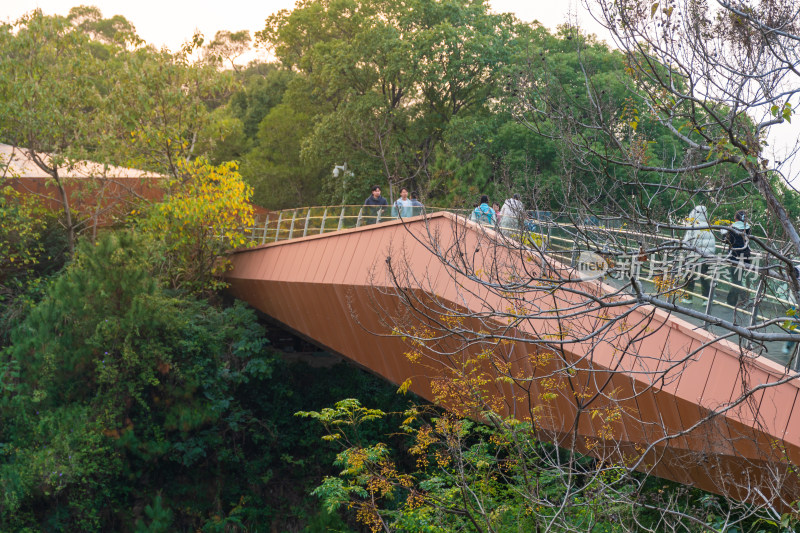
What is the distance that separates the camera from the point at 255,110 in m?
34.5

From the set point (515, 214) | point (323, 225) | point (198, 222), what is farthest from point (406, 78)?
point (515, 214)

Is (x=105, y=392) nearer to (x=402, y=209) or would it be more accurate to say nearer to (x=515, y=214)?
(x=402, y=209)

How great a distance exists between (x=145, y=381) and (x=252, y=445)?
436cm

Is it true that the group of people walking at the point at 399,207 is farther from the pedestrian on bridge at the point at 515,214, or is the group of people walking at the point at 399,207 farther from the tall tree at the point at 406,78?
the tall tree at the point at 406,78

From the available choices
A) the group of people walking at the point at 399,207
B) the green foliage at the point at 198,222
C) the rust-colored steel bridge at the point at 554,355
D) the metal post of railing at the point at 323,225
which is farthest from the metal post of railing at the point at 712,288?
the green foliage at the point at 198,222

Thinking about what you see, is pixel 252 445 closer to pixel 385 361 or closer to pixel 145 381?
pixel 145 381

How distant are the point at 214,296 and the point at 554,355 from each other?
43.0 ft

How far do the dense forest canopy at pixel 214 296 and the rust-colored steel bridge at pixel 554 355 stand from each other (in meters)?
0.76

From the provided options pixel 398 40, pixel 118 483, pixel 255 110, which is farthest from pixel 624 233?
pixel 255 110

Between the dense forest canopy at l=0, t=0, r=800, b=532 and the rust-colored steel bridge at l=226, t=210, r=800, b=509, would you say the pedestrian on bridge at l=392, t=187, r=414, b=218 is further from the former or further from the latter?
the dense forest canopy at l=0, t=0, r=800, b=532

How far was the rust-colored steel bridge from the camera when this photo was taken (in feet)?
23.4

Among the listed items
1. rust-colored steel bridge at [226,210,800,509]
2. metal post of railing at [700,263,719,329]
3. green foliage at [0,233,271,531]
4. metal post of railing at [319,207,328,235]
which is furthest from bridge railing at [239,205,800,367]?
green foliage at [0,233,271,531]

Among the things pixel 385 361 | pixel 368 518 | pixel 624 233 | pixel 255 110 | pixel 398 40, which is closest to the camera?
pixel 624 233

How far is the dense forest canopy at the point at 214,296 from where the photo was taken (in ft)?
40.9
